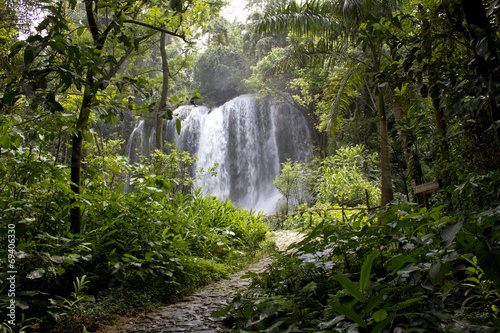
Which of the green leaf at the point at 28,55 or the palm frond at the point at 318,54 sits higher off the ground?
the palm frond at the point at 318,54

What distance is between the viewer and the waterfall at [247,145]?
1622 centimetres

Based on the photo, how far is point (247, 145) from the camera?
16.8m

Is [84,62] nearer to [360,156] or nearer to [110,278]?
[110,278]

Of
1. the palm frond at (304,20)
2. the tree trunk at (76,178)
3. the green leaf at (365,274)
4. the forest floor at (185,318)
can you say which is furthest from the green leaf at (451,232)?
the palm frond at (304,20)

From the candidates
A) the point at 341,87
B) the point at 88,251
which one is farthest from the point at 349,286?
the point at 341,87

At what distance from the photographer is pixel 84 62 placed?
1.59 meters

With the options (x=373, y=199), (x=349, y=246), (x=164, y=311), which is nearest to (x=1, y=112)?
(x=164, y=311)

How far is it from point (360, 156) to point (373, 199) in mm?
2638

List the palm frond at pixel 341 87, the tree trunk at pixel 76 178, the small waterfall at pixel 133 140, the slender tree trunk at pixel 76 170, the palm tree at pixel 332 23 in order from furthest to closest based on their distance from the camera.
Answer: the small waterfall at pixel 133 140, the palm frond at pixel 341 87, the palm tree at pixel 332 23, the tree trunk at pixel 76 178, the slender tree trunk at pixel 76 170

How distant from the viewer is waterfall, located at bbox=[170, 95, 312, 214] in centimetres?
1622

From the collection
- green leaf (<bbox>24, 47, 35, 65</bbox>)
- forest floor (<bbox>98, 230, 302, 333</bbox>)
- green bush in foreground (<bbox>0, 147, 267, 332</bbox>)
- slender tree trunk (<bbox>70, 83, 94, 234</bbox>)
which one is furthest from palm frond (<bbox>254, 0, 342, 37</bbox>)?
green leaf (<bbox>24, 47, 35, 65</bbox>)

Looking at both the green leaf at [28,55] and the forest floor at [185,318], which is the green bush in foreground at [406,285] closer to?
the forest floor at [185,318]

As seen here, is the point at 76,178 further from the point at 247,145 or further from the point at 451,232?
Answer: the point at 247,145

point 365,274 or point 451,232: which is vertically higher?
point 451,232
